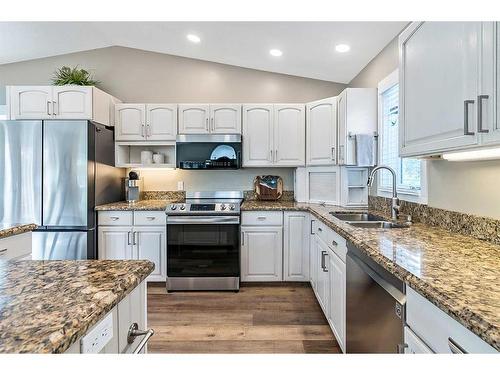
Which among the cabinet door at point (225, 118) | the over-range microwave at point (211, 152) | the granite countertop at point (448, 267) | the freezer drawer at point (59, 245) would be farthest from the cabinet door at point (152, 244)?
the granite countertop at point (448, 267)

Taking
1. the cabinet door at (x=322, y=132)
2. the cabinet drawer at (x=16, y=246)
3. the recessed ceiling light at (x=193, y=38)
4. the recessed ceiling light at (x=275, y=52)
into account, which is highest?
the recessed ceiling light at (x=193, y=38)

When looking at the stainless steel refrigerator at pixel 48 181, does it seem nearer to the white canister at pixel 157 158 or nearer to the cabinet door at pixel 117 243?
the cabinet door at pixel 117 243

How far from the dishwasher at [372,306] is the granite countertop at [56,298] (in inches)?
36.8

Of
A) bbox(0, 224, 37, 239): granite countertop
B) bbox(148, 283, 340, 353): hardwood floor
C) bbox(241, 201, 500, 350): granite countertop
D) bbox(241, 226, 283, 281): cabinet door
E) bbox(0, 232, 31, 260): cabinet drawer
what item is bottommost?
bbox(148, 283, 340, 353): hardwood floor

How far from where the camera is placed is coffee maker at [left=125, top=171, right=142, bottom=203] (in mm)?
3684

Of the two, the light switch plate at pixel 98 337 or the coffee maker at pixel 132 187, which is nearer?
the light switch plate at pixel 98 337

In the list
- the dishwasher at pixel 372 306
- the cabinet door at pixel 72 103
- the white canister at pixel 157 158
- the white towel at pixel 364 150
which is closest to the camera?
the dishwasher at pixel 372 306

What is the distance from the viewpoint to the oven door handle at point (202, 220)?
325 cm

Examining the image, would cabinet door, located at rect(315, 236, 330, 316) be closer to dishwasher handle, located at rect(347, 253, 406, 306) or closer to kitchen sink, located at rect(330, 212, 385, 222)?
kitchen sink, located at rect(330, 212, 385, 222)

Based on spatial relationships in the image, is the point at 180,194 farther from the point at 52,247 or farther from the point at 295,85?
the point at 295,85

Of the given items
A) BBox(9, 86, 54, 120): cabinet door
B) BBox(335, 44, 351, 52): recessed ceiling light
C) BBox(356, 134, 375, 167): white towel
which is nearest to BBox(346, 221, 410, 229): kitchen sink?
BBox(356, 134, 375, 167): white towel

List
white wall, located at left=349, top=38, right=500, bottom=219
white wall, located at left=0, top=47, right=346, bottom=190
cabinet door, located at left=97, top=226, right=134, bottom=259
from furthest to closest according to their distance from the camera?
1. white wall, located at left=0, top=47, right=346, bottom=190
2. cabinet door, located at left=97, top=226, right=134, bottom=259
3. white wall, located at left=349, top=38, right=500, bottom=219

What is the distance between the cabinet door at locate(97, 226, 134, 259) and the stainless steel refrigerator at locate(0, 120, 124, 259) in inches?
10.1
